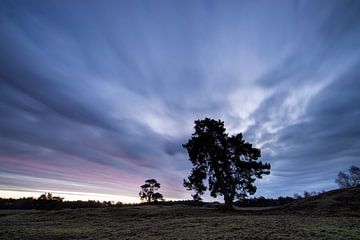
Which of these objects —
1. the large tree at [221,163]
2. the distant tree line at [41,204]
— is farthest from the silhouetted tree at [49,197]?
the large tree at [221,163]

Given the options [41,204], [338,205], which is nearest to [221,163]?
[338,205]

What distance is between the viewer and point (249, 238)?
1186cm

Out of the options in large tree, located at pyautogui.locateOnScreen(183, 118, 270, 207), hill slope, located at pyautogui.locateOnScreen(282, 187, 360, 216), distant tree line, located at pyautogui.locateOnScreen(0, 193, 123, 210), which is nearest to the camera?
hill slope, located at pyautogui.locateOnScreen(282, 187, 360, 216)

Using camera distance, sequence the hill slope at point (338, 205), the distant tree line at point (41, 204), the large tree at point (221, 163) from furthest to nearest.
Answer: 1. the distant tree line at point (41, 204)
2. the large tree at point (221, 163)
3. the hill slope at point (338, 205)

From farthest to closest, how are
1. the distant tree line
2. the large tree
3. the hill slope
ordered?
1. the distant tree line
2. the large tree
3. the hill slope

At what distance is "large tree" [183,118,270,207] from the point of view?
1487 inches

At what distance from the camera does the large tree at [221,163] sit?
124ft

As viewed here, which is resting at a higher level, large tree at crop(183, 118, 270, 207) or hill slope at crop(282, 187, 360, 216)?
large tree at crop(183, 118, 270, 207)

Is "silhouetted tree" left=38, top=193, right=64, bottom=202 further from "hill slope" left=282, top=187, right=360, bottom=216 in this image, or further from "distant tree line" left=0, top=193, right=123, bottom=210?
"hill slope" left=282, top=187, right=360, bottom=216

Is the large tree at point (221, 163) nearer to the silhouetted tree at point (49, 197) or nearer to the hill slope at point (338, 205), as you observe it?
the hill slope at point (338, 205)

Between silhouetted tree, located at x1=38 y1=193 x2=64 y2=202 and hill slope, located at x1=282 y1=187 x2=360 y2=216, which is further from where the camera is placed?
silhouetted tree, located at x1=38 y1=193 x2=64 y2=202

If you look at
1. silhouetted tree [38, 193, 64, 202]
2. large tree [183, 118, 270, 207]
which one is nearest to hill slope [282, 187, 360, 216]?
large tree [183, 118, 270, 207]

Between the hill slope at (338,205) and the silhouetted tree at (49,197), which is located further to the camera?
the silhouetted tree at (49,197)

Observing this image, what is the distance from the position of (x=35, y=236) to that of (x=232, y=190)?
2805cm
